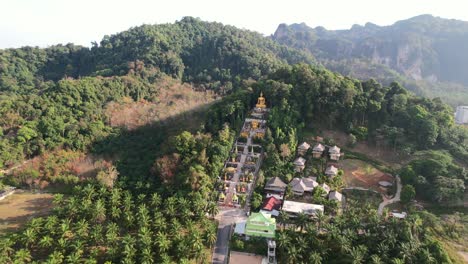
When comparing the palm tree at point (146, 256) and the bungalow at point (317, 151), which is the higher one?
the bungalow at point (317, 151)

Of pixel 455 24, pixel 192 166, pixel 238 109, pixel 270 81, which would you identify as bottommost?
pixel 192 166

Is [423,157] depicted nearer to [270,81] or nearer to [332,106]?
[332,106]

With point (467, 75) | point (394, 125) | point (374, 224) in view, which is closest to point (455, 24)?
point (467, 75)

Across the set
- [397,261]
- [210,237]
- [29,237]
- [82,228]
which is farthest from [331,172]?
[29,237]

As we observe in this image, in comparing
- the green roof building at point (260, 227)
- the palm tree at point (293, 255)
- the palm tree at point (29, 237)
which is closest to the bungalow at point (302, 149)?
the green roof building at point (260, 227)

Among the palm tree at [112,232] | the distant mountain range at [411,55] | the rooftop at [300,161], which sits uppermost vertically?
the distant mountain range at [411,55]

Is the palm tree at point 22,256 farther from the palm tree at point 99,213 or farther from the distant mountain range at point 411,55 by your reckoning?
the distant mountain range at point 411,55

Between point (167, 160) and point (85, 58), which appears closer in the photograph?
point (167, 160)
